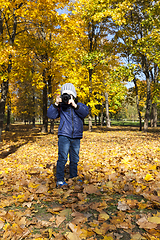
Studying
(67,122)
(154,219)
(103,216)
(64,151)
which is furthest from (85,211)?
(67,122)

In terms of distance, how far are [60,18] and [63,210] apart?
1022 cm

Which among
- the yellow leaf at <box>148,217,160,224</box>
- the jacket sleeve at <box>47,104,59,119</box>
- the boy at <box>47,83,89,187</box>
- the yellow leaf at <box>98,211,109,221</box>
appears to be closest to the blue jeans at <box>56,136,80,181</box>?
the boy at <box>47,83,89,187</box>

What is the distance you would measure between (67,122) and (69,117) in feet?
0.33

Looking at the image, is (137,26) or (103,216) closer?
(103,216)

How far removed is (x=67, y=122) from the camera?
347 centimetres

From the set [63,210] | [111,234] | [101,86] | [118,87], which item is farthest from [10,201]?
[101,86]

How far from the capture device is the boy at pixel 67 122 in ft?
11.3

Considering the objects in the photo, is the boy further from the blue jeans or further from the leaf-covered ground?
the leaf-covered ground

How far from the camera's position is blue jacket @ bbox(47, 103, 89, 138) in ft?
11.3

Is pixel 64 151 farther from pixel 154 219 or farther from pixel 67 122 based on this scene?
pixel 154 219

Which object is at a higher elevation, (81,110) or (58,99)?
(58,99)

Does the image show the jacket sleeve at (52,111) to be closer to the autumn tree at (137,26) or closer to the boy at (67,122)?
the boy at (67,122)

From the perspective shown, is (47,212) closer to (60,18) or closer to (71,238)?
(71,238)

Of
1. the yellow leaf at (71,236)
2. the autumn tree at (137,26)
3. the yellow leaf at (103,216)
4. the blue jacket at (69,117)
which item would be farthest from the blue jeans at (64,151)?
the autumn tree at (137,26)
